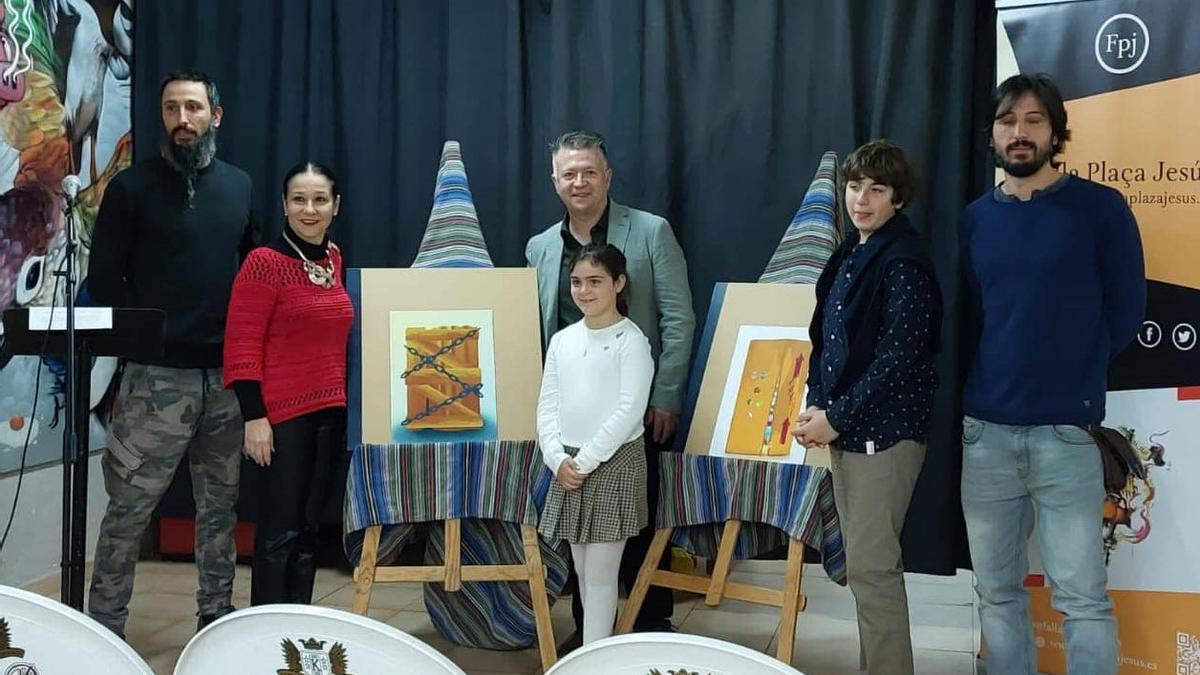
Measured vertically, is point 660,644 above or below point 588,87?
below

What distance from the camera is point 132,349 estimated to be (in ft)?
8.18

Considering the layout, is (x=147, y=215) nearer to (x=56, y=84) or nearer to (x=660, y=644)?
(x=56, y=84)

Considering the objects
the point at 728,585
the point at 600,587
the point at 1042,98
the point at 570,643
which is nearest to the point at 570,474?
the point at 600,587

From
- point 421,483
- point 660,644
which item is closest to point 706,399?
point 421,483

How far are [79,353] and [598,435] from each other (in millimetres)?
1276

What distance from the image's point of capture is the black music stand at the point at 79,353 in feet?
8.13

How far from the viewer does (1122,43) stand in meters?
2.54

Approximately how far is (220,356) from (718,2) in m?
1.98

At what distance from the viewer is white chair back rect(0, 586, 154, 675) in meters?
0.88

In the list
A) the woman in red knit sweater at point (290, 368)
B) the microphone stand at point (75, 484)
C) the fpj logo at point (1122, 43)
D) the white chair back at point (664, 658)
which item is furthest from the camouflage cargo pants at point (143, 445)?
the fpj logo at point (1122, 43)

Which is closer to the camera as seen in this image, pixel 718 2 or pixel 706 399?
pixel 706 399

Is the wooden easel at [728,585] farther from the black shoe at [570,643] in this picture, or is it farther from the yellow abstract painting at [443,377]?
the yellow abstract painting at [443,377]

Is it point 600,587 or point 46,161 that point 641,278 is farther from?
point 46,161

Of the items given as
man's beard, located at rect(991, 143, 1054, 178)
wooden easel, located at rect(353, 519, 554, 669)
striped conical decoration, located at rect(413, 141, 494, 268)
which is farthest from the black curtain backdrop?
wooden easel, located at rect(353, 519, 554, 669)
